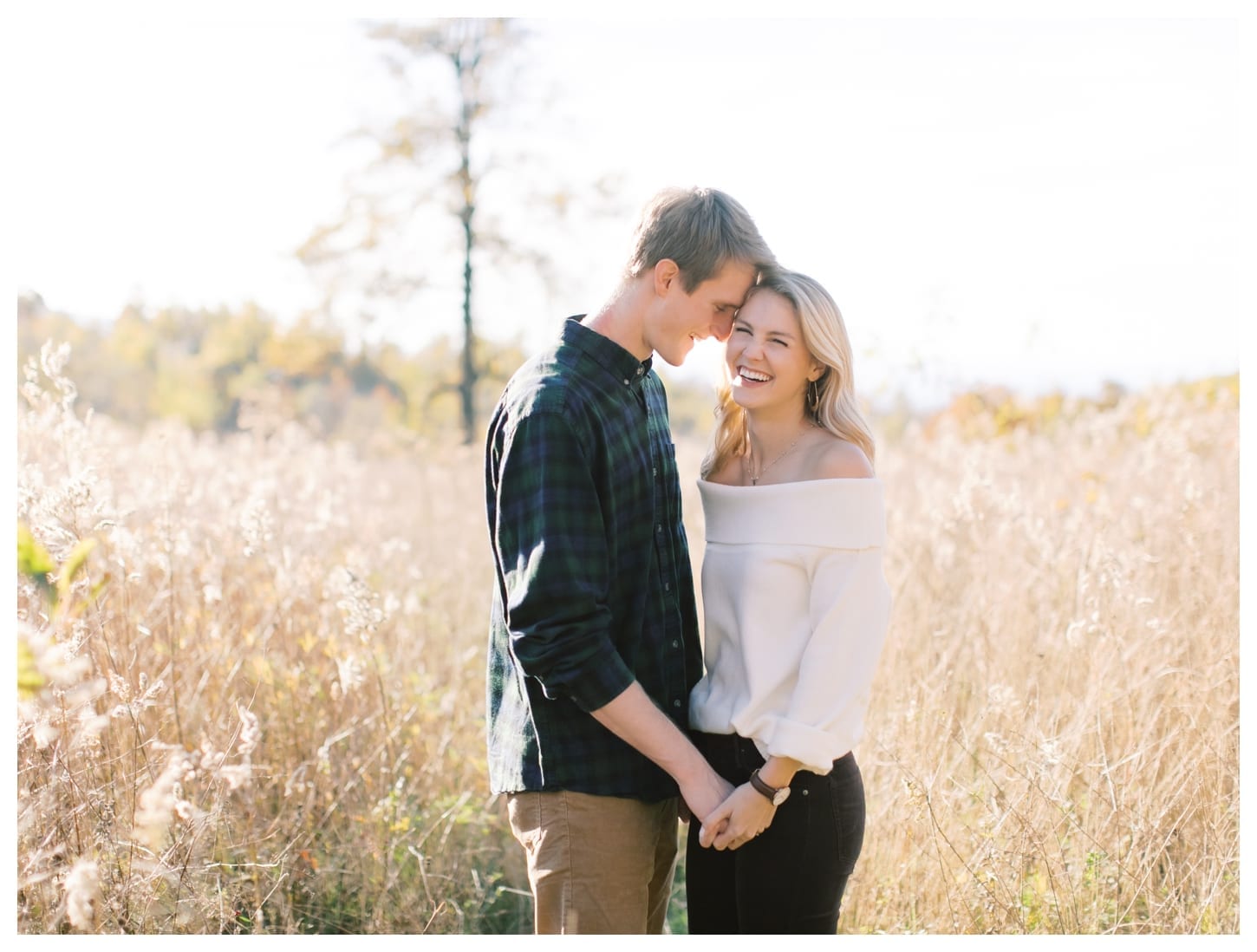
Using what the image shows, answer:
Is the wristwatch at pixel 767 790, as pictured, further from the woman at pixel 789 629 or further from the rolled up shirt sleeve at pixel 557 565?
the rolled up shirt sleeve at pixel 557 565

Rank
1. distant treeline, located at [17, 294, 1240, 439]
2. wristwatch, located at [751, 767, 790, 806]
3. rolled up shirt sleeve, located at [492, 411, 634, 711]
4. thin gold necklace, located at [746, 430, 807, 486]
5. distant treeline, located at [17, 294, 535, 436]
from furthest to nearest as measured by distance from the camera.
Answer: distant treeline, located at [17, 294, 535, 436] < distant treeline, located at [17, 294, 1240, 439] < thin gold necklace, located at [746, 430, 807, 486] < wristwatch, located at [751, 767, 790, 806] < rolled up shirt sleeve, located at [492, 411, 634, 711]

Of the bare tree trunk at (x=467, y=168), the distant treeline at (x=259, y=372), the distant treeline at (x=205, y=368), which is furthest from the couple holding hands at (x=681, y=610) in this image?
the distant treeline at (x=205, y=368)

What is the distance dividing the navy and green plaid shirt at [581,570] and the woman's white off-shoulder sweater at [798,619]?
4.7 inches

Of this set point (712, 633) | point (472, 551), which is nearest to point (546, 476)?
point (712, 633)

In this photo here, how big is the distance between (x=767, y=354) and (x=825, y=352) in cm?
13

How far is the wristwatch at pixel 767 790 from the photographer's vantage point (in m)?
1.87

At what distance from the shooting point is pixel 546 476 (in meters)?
1.79

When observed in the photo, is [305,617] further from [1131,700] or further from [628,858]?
[1131,700]

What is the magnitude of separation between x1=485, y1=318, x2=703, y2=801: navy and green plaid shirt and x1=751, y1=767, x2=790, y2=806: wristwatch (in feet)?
0.67

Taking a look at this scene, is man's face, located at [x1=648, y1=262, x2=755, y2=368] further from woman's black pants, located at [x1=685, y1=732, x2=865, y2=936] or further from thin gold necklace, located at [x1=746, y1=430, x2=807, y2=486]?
woman's black pants, located at [x1=685, y1=732, x2=865, y2=936]

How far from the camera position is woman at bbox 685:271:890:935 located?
188 cm

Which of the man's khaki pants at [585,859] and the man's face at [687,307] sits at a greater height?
the man's face at [687,307]

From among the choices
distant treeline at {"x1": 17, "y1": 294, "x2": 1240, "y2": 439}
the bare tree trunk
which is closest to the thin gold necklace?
distant treeline at {"x1": 17, "y1": 294, "x2": 1240, "y2": 439}

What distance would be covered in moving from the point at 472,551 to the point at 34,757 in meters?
3.39
